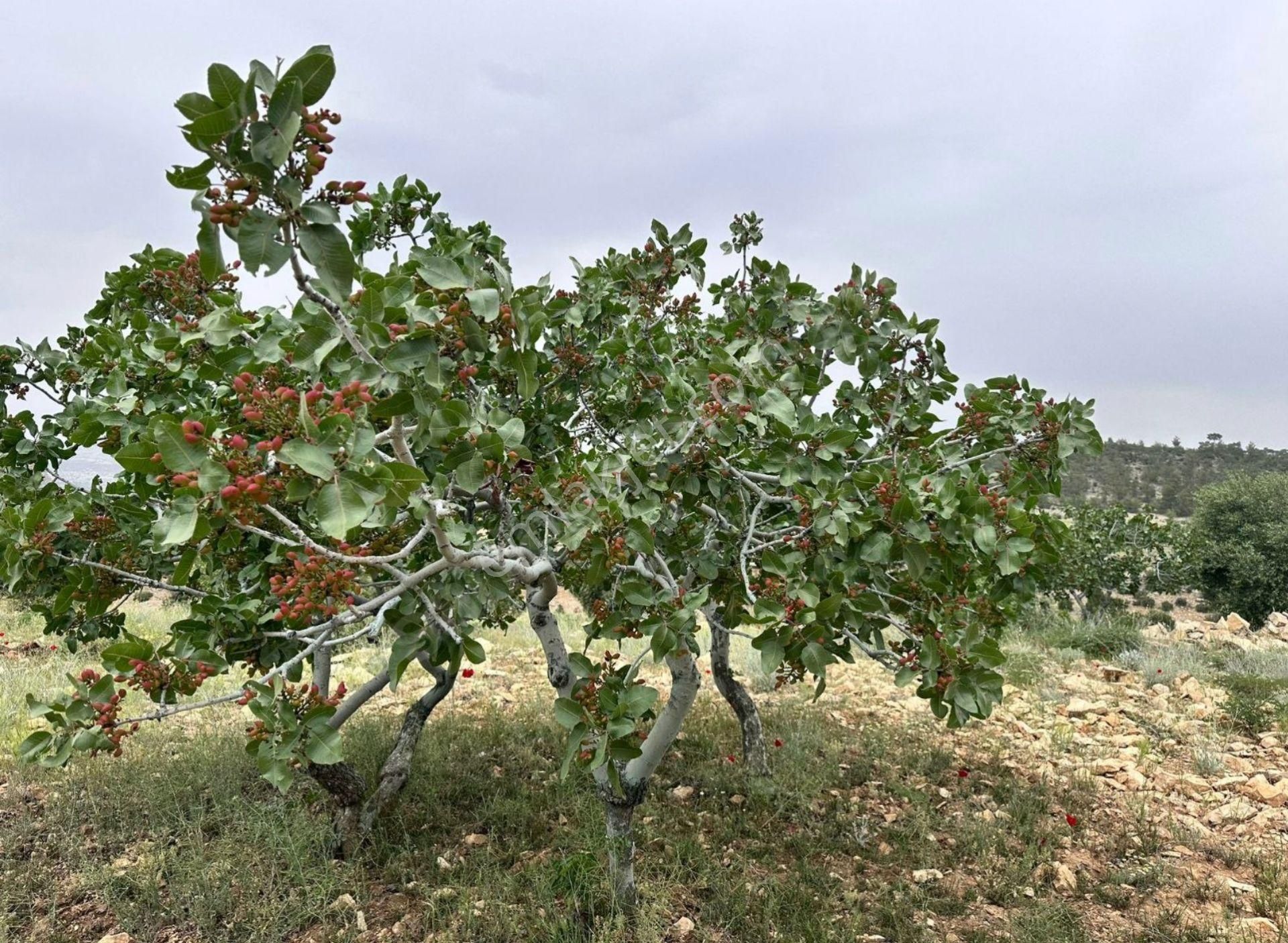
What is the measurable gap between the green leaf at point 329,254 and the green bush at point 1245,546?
3100 centimetres

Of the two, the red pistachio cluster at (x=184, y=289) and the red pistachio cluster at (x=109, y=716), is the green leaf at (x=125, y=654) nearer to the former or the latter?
the red pistachio cluster at (x=109, y=716)

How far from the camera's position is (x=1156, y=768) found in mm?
6555

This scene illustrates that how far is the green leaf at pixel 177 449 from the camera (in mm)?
1701

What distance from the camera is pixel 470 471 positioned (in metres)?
2.21

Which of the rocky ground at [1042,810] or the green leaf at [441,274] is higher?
the green leaf at [441,274]

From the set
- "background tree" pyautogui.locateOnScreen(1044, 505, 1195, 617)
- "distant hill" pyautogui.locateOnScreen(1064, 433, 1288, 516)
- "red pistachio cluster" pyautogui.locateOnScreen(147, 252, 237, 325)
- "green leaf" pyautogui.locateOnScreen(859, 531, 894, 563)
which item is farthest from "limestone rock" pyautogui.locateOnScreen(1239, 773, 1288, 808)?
"distant hill" pyautogui.locateOnScreen(1064, 433, 1288, 516)

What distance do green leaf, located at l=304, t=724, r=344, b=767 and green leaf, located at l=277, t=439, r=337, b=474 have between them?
1126 millimetres

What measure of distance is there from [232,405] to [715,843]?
418cm

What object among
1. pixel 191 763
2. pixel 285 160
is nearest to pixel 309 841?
pixel 191 763

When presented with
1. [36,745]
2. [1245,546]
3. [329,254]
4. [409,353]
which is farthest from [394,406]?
[1245,546]

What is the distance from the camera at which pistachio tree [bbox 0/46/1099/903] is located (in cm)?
174

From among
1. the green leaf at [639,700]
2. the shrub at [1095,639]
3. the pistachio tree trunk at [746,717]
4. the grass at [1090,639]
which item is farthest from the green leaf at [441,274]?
the shrub at [1095,639]

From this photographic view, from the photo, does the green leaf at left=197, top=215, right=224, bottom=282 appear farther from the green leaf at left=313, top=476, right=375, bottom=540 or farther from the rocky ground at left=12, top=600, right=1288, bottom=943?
the rocky ground at left=12, top=600, right=1288, bottom=943

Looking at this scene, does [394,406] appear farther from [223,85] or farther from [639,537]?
[639,537]
